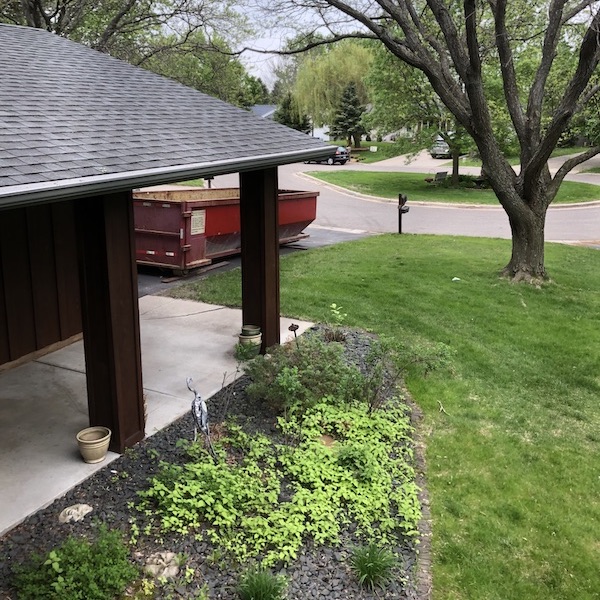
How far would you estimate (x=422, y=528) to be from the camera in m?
4.08

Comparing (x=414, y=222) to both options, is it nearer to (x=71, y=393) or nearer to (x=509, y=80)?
(x=509, y=80)

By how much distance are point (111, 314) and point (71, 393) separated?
1.68 metres

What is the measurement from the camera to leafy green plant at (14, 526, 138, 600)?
317 centimetres

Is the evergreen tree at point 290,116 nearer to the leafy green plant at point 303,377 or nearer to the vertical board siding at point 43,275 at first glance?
the vertical board siding at point 43,275

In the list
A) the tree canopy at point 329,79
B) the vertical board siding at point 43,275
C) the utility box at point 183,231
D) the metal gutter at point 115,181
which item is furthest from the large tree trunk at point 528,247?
the tree canopy at point 329,79

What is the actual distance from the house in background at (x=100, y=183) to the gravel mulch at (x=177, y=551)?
1.61ft

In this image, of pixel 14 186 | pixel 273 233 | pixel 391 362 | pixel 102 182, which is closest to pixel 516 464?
pixel 391 362

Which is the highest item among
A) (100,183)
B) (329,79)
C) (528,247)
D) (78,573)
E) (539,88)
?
(329,79)

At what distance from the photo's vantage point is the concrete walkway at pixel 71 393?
4.31 meters

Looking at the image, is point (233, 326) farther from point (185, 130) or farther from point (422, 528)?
point (422, 528)

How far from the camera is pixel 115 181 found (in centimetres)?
380

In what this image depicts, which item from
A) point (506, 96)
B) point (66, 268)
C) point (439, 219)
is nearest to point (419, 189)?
point (439, 219)

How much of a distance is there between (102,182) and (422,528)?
3018 millimetres

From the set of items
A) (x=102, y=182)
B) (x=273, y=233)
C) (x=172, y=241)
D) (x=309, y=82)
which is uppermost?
(x=309, y=82)
